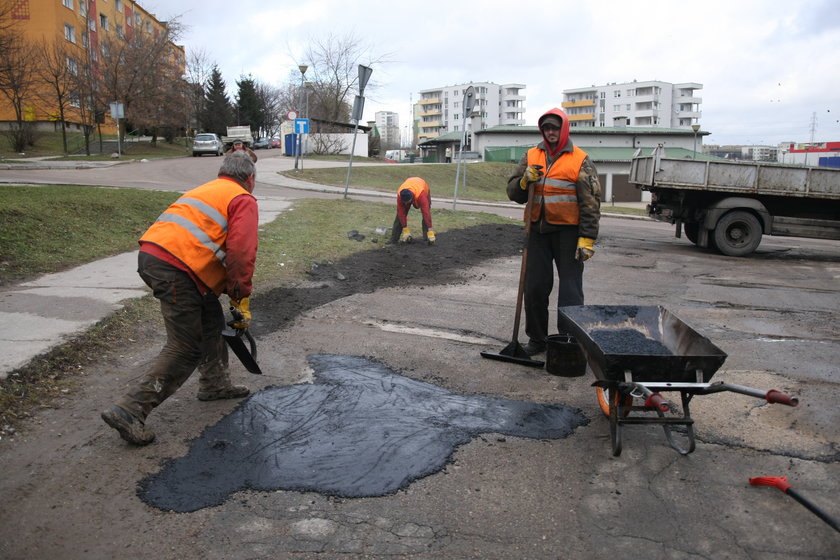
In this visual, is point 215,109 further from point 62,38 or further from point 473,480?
point 473,480

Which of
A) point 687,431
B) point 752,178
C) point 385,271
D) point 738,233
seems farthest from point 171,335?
point 752,178

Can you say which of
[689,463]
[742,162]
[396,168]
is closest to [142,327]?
[689,463]

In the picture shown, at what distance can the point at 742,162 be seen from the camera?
44.0 ft

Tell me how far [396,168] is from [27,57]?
18.7 meters

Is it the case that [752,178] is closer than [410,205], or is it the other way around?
[410,205]

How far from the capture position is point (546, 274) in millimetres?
5754

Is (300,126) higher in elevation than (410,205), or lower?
higher

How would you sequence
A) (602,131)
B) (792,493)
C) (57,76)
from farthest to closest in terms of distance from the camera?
(602,131)
(57,76)
(792,493)

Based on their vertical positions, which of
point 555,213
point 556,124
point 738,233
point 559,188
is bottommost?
point 738,233

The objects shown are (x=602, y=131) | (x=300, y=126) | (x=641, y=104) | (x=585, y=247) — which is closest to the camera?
(x=585, y=247)

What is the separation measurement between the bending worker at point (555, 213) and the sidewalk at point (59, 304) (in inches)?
150

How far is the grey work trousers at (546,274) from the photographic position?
5.57 metres

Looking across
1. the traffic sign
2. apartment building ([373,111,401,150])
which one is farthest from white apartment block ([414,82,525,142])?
the traffic sign

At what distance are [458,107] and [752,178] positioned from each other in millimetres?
128365
